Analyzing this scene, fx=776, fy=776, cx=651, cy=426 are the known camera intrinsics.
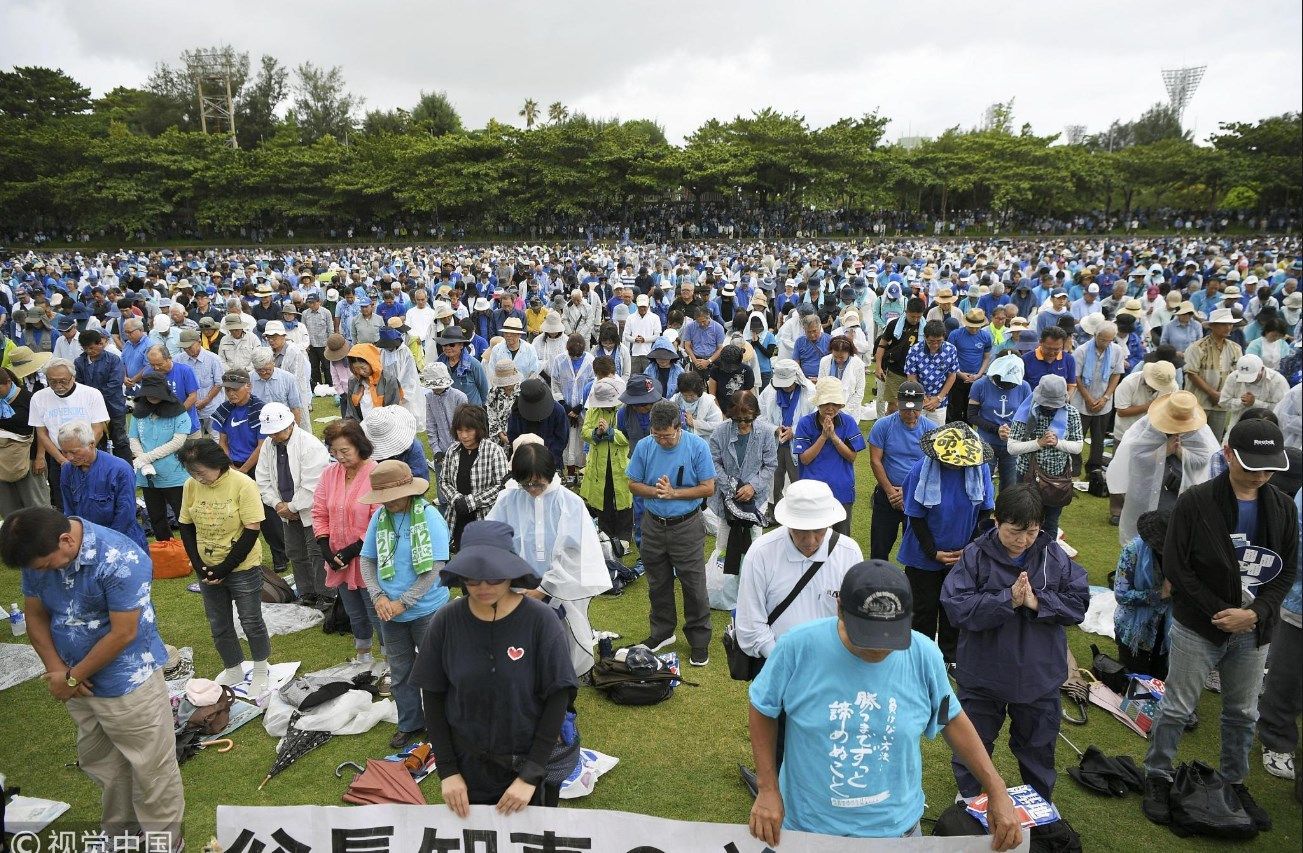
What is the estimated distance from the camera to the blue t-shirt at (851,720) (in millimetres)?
2602

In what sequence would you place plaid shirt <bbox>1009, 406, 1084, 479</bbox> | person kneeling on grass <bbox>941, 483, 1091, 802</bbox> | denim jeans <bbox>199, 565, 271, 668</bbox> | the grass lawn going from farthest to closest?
plaid shirt <bbox>1009, 406, 1084, 479</bbox> < denim jeans <bbox>199, 565, 271, 668</bbox> < the grass lawn < person kneeling on grass <bbox>941, 483, 1091, 802</bbox>

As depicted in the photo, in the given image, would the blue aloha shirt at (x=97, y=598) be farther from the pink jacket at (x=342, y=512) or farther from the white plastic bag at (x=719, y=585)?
the white plastic bag at (x=719, y=585)

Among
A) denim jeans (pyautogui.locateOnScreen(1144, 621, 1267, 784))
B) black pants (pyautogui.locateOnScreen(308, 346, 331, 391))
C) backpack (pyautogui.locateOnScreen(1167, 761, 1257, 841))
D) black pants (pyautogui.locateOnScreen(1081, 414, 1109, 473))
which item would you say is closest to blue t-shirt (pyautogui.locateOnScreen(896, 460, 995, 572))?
denim jeans (pyautogui.locateOnScreen(1144, 621, 1267, 784))

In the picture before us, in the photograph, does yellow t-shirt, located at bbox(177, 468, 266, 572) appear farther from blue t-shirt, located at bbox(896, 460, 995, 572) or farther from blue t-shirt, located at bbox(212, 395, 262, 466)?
blue t-shirt, located at bbox(896, 460, 995, 572)

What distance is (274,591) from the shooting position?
21.0 ft

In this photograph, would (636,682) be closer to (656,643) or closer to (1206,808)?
(656,643)

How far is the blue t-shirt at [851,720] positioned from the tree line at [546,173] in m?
42.8

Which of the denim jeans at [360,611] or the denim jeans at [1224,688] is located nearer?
the denim jeans at [1224,688]

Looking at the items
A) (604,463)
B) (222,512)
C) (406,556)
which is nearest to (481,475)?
(406,556)

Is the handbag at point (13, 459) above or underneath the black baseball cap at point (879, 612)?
underneath

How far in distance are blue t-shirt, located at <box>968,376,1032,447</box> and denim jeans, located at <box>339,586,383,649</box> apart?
523cm

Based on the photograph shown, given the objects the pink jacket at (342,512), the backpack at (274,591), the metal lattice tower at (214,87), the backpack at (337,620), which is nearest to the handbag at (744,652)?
the pink jacket at (342,512)

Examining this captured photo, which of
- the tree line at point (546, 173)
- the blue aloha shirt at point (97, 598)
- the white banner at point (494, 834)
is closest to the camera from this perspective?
the white banner at point (494, 834)

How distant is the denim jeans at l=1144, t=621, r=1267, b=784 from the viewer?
376 centimetres
